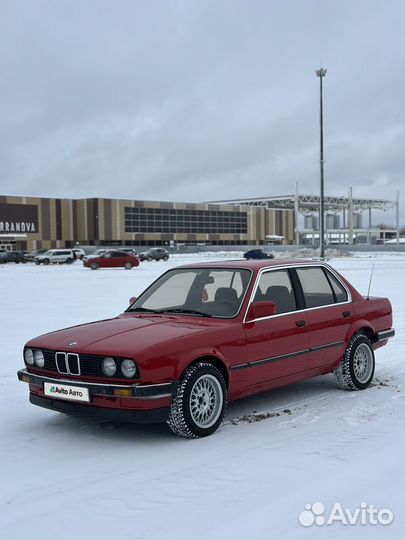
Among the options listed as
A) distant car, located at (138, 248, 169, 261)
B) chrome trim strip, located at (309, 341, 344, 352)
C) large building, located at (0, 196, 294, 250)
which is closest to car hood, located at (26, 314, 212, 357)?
chrome trim strip, located at (309, 341, 344, 352)

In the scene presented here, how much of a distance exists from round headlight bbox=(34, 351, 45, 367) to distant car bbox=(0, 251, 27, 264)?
53.8 m

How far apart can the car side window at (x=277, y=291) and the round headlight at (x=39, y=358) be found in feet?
7.02

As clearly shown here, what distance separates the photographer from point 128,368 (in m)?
5.48

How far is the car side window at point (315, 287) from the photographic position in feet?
24.0

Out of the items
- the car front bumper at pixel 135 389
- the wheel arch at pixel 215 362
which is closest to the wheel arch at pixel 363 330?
the wheel arch at pixel 215 362

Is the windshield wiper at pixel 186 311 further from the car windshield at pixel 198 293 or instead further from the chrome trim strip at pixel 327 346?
the chrome trim strip at pixel 327 346

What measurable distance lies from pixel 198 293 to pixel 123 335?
1.35 metres

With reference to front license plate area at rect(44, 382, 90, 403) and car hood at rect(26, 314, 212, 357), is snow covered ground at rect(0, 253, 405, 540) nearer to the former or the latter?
front license plate area at rect(44, 382, 90, 403)

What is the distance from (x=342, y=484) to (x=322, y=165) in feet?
119

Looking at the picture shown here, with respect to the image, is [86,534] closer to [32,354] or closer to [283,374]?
[32,354]

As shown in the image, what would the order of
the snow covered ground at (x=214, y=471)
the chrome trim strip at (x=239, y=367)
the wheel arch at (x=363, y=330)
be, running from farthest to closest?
the wheel arch at (x=363, y=330), the chrome trim strip at (x=239, y=367), the snow covered ground at (x=214, y=471)

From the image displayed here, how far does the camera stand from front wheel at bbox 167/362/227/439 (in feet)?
18.3

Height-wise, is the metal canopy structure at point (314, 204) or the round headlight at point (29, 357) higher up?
the metal canopy structure at point (314, 204)

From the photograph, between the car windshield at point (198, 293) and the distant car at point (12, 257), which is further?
the distant car at point (12, 257)
